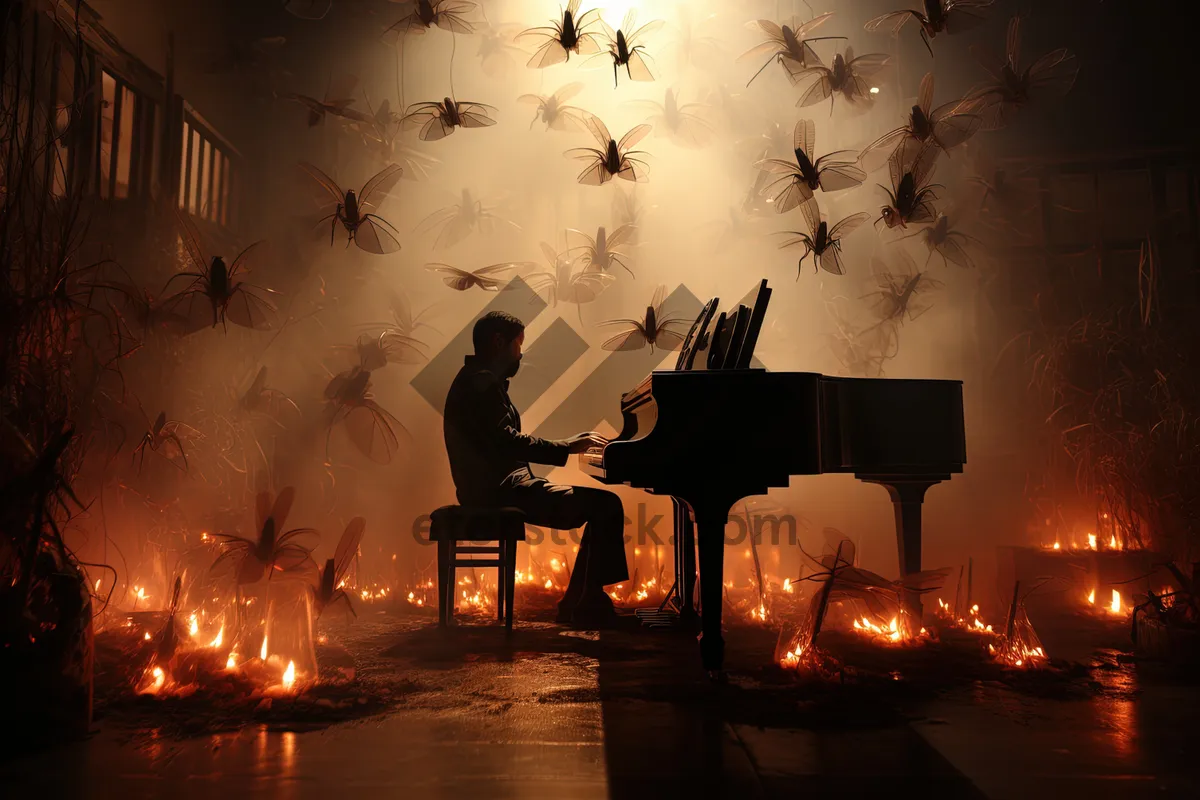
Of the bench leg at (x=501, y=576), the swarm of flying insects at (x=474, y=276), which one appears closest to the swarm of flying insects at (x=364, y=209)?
the swarm of flying insects at (x=474, y=276)

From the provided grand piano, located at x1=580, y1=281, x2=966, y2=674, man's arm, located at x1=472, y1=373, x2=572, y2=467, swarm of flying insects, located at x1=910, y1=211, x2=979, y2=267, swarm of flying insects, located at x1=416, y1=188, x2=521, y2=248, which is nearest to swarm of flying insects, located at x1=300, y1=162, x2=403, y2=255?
swarm of flying insects, located at x1=416, y1=188, x2=521, y2=248

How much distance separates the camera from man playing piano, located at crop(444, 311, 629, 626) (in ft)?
10.5

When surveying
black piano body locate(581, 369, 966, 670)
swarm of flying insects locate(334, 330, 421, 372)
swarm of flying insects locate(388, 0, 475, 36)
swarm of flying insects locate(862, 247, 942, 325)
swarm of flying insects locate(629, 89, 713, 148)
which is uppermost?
swarm of flying insects locate(388, 0, 475, 36)

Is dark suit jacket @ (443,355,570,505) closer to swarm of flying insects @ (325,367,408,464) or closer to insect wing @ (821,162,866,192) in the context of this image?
swarm of flying insects @ (325,367,408,464)

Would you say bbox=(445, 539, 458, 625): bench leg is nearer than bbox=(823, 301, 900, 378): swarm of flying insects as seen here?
Yes

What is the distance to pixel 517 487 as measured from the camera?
10.7 feet

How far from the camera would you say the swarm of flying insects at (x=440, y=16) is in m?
4.45

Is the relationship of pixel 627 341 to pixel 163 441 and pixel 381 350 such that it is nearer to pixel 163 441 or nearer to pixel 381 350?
pixel 381 350

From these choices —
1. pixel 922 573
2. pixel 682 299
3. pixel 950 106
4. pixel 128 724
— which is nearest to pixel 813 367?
pixel 682 299

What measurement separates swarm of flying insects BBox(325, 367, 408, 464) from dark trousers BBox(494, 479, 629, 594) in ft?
5.67

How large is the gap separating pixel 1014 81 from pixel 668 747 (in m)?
4.34

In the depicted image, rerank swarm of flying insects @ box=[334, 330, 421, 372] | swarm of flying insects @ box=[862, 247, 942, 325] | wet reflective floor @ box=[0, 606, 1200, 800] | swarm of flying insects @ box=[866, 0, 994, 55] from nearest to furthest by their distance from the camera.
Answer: wet reflective floor @ box=[0, 606, 1200, 800] → swarm of flying insects @ box=[866, 0, 994, 55] → swarm of flying insects @ box=[334, 330, 421, 372] → swarm of flying insects @ box=[862, 247, 942, 325]

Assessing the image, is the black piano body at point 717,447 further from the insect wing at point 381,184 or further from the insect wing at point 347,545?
the insect wing at point 381,184

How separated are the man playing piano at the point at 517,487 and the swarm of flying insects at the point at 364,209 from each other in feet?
5.42
